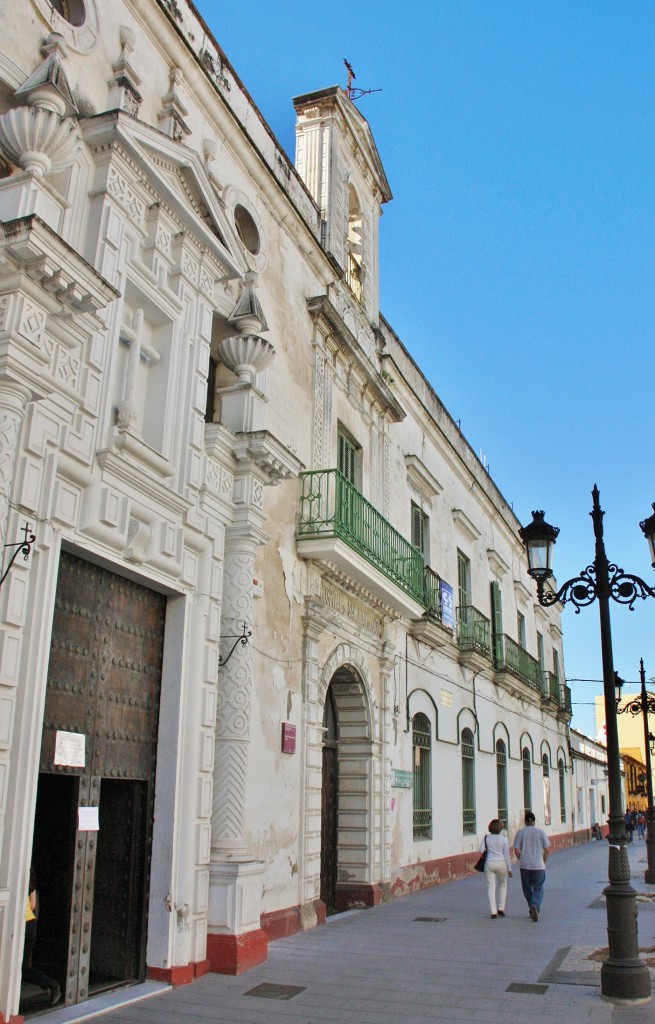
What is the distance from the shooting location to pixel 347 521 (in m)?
11.3

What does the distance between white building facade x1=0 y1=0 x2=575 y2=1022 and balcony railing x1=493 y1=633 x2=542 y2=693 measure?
6950mm

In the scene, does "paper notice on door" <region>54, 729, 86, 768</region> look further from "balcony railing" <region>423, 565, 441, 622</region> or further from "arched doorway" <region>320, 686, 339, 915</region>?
"balcony railing" <region>423, 565, 441, 622</region>

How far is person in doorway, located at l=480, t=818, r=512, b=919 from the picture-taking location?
1130 cm

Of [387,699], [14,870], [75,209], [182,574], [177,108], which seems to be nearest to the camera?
[14,870]

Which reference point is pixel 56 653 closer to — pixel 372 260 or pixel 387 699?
pixel 387 699

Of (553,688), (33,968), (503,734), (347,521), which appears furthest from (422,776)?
(553,688)

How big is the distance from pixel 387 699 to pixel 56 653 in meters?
7.64

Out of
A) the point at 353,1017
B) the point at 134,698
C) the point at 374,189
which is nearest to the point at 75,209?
the point at 134,698

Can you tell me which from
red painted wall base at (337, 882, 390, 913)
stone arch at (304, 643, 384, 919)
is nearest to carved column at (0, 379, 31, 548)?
stone arch at (304, 643, 384, 919)

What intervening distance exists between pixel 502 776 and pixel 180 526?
15813 millimetres

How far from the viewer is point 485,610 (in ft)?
69.3

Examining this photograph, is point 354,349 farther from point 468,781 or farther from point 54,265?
point 468,781

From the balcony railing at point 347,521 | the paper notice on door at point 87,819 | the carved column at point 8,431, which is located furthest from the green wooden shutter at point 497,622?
the carved column at point 8,431

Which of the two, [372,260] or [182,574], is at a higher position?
[372,260]
